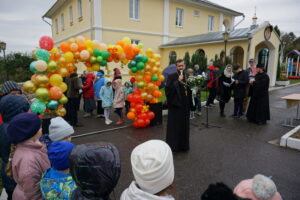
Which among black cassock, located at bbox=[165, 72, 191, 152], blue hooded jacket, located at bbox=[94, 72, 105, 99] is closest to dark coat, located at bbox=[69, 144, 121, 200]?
black cassock, located at bbox=[165, 72, 191, 152]

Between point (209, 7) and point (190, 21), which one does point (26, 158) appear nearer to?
point (190, 21)

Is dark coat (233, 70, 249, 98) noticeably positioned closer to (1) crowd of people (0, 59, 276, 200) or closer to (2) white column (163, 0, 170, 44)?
(1) crowd of people (0, 59, 276, 200)

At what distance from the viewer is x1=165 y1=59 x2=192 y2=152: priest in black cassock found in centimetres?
438

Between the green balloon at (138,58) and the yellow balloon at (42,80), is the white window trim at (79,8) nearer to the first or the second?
the green balloon at (138,58)

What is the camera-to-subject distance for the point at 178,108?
4.48 metres

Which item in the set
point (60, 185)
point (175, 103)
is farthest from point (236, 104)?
point (60, 185)

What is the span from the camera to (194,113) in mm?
8648

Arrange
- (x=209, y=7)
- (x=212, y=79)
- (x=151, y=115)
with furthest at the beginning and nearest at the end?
1. (x=209, y=7)
2. (x=212, y=79)
3. (x=151, y=115)

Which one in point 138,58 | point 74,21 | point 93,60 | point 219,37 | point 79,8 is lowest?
point 93,60

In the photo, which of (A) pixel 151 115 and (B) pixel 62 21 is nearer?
(A) pixel 151 115

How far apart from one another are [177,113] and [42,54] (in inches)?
142

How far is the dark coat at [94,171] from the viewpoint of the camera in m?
1.27

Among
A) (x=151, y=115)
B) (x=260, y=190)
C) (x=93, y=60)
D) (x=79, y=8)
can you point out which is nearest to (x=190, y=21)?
(x=79, y=8)

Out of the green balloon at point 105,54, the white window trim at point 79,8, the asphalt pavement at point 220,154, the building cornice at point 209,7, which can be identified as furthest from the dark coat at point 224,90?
the building cornice at point 209,7
